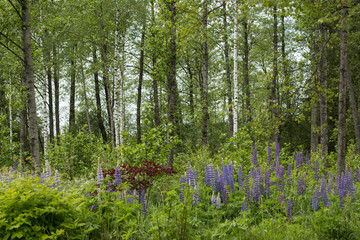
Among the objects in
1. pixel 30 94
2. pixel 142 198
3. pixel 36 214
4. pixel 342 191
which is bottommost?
pixel 342 191

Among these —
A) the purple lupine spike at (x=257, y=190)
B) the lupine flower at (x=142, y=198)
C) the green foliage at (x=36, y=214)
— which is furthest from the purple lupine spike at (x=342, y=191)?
the green foliage at (x=36, y=214)

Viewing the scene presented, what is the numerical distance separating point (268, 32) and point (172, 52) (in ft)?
49.8

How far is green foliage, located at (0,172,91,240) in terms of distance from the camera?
3.26 meters

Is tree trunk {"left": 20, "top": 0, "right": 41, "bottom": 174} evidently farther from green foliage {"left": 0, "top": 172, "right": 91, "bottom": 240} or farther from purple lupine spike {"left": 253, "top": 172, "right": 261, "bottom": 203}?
purple lupine spike {"left": 253, "top": 172, "right": 261, "bottom": 203}

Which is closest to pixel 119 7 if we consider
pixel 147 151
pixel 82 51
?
pixel 82 51

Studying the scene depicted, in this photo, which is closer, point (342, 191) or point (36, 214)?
point (36, 214)

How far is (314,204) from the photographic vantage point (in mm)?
5105

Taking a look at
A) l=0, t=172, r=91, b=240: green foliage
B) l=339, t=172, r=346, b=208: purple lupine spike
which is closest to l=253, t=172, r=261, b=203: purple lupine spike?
l=339, t=172, r=346, b=208: purple lupine spike

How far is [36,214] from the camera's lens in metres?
3.37

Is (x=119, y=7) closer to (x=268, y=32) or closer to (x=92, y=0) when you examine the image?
(x=92, y=0)

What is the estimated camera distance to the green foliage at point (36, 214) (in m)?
3.26

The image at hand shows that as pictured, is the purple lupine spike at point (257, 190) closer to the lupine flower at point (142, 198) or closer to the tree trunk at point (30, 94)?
the lupine flower at point (142, 198)

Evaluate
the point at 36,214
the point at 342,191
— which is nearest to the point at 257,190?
the point at 342,191

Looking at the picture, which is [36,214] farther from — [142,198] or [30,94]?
[30,94]
